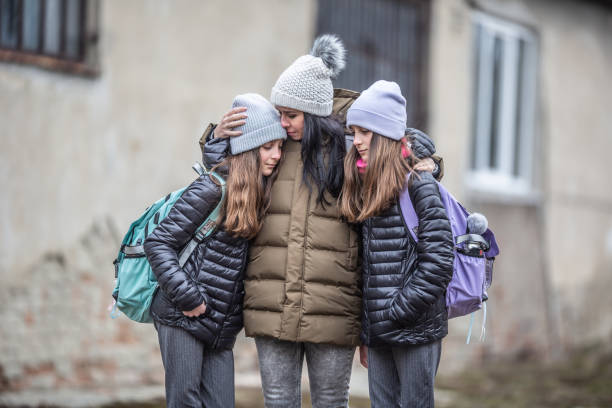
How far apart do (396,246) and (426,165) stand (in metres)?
0.35

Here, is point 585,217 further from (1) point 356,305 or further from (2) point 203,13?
(1) point 356,305

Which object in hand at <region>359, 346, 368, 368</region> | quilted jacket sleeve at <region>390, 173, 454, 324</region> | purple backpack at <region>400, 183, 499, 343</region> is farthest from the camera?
hand at <region>359, 346, 368, 368</region>

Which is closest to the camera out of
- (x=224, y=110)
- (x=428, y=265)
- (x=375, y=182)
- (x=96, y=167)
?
(x=428, y=265)

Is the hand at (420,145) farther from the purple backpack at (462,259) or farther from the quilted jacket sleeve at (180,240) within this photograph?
the quilted jacket sleeve at (180,240)

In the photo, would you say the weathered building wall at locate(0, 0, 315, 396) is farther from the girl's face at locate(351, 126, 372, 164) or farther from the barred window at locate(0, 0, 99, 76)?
the girl's face at locate(351, 126, 372, 164)

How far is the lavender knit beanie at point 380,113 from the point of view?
2.99 m

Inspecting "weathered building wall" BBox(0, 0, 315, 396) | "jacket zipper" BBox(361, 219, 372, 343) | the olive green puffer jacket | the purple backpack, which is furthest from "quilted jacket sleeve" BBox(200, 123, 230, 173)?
"weathered building wall" BBox(0, 0, 315, 396)

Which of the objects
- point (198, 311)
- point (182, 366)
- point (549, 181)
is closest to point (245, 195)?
point (198, 311)

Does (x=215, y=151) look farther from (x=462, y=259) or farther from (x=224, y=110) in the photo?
(x=224, y=110)

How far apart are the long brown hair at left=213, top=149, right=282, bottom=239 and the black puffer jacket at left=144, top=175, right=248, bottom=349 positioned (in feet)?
0.18

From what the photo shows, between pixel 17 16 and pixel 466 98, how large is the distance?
4.58m

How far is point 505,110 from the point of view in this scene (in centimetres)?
888

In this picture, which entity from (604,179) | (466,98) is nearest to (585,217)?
(604,179)

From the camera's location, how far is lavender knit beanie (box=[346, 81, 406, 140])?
2.99 m
